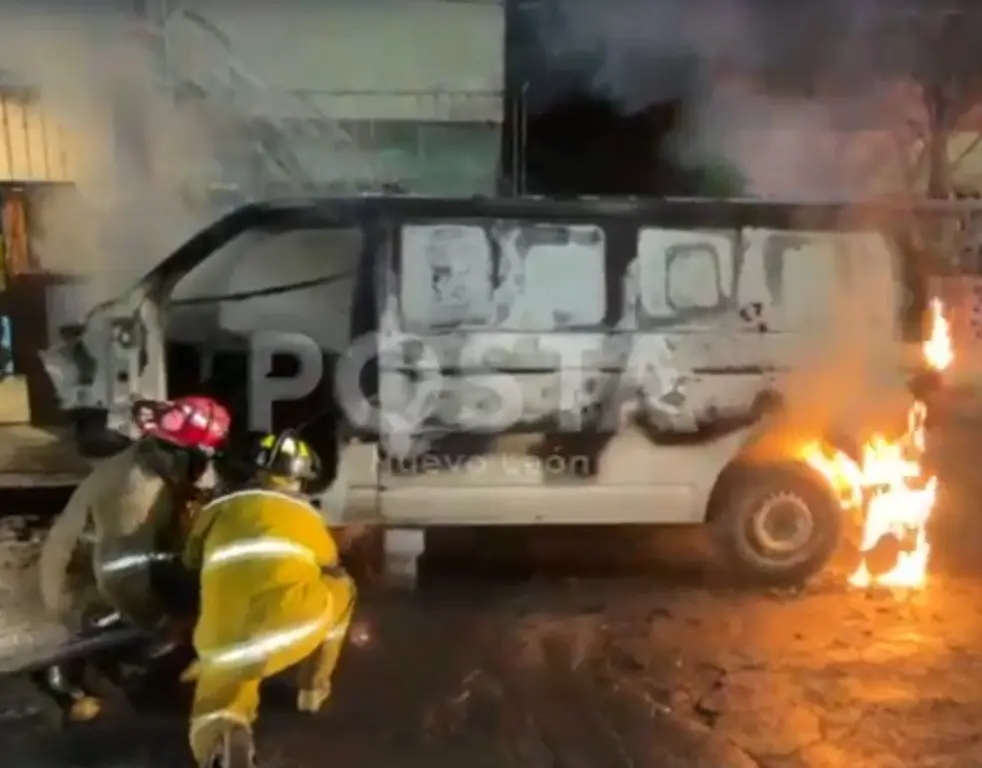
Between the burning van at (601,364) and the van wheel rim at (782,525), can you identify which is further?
the van wheel rim at (782,525)

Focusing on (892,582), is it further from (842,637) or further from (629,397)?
(629,397)

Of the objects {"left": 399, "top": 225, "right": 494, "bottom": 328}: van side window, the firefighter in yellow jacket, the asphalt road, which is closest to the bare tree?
the asphalt road

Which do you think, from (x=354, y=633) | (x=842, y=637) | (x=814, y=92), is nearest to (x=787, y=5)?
(x=814, y=92)

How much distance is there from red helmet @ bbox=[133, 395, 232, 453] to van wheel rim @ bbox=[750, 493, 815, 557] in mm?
2315

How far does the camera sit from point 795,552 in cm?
505

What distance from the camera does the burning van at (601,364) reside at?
4793 millimetres

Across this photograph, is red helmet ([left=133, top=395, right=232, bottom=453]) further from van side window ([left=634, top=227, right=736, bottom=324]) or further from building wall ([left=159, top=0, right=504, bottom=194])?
building wall ([left=159, top=0, right=504, bottom=194])

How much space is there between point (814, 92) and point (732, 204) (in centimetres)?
162

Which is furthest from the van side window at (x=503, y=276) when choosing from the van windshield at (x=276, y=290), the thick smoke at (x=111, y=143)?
the thick smoke at (x=111, y=143)

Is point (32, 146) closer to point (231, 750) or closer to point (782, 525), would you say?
point (231, 750)

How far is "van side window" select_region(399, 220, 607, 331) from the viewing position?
477cm

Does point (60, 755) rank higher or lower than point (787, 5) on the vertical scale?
lower

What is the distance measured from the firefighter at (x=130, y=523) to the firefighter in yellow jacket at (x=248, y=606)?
0.37m

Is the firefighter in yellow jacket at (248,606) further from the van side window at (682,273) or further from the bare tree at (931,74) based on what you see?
the bare tree at (931,74)
